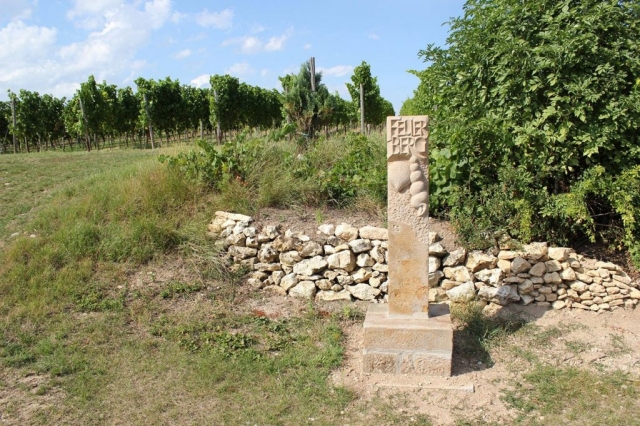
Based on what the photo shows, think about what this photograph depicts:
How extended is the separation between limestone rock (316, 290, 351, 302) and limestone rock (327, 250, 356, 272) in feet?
0.88

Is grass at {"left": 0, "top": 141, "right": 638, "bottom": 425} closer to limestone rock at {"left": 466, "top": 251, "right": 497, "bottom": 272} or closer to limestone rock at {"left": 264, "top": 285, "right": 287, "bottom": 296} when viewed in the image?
limestone rock at {"left": 264, "top": 285, "right": 287, "bottom": 296}

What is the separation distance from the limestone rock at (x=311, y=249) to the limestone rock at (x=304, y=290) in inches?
12.9

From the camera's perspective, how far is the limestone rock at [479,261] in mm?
5137

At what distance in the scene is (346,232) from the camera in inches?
216

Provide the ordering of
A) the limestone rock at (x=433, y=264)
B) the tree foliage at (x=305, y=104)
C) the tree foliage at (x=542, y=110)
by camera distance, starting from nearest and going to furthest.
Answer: the tree foliage at (x=542, y=110) → the limestone rock at (x=433, y=264) → the tree foliage at (x=305, y=104)

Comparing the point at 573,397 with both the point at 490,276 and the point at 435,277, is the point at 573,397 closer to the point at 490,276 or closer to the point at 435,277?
the point at 490,276

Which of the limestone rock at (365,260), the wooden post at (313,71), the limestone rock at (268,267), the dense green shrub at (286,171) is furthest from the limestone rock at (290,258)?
the wooden post at (313,71)

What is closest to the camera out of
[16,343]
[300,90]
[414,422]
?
[414,422]

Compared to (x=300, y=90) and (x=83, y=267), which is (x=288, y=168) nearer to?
(x=83, y=267)

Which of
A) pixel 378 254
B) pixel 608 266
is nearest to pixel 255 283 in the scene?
pixel 378 254

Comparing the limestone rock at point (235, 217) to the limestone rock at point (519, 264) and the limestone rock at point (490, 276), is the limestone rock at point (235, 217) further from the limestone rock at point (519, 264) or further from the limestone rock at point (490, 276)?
the limestone rock at point (519, 264)

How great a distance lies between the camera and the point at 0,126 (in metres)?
25.4

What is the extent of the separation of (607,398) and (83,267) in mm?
5307

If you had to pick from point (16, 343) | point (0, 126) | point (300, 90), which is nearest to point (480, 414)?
point (16, 343)
